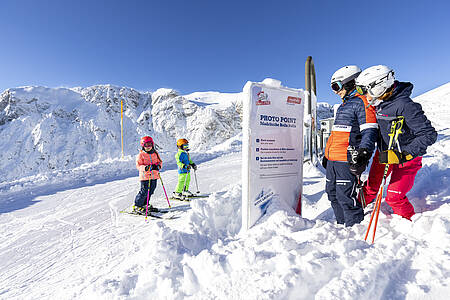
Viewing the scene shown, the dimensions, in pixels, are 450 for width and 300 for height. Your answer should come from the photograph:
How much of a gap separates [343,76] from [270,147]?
1.25 meters

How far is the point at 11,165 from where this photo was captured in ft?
125

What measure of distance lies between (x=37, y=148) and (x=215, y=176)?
151 feet

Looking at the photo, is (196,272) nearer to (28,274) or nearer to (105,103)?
(28,274)

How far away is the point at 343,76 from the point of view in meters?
2.80

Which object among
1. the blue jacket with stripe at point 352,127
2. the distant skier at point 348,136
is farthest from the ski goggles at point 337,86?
the blue jacket with stripe at point 352,127

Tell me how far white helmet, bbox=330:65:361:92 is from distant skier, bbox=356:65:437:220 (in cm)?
32

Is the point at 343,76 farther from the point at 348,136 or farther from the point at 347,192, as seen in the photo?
the point at 347,192

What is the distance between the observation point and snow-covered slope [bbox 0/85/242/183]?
4003cm

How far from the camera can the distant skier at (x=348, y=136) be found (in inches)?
101

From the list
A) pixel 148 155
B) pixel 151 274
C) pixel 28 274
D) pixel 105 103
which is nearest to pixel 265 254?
pixel 151 274

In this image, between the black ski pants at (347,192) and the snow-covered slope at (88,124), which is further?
the snow-covered slope at (88,124)

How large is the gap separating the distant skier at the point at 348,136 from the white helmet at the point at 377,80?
0.69 feet

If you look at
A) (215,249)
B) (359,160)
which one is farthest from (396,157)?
(215,249)

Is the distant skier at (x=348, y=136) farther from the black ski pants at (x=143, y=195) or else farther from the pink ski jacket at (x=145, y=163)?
the black ski pants at (x=143, y=195)
